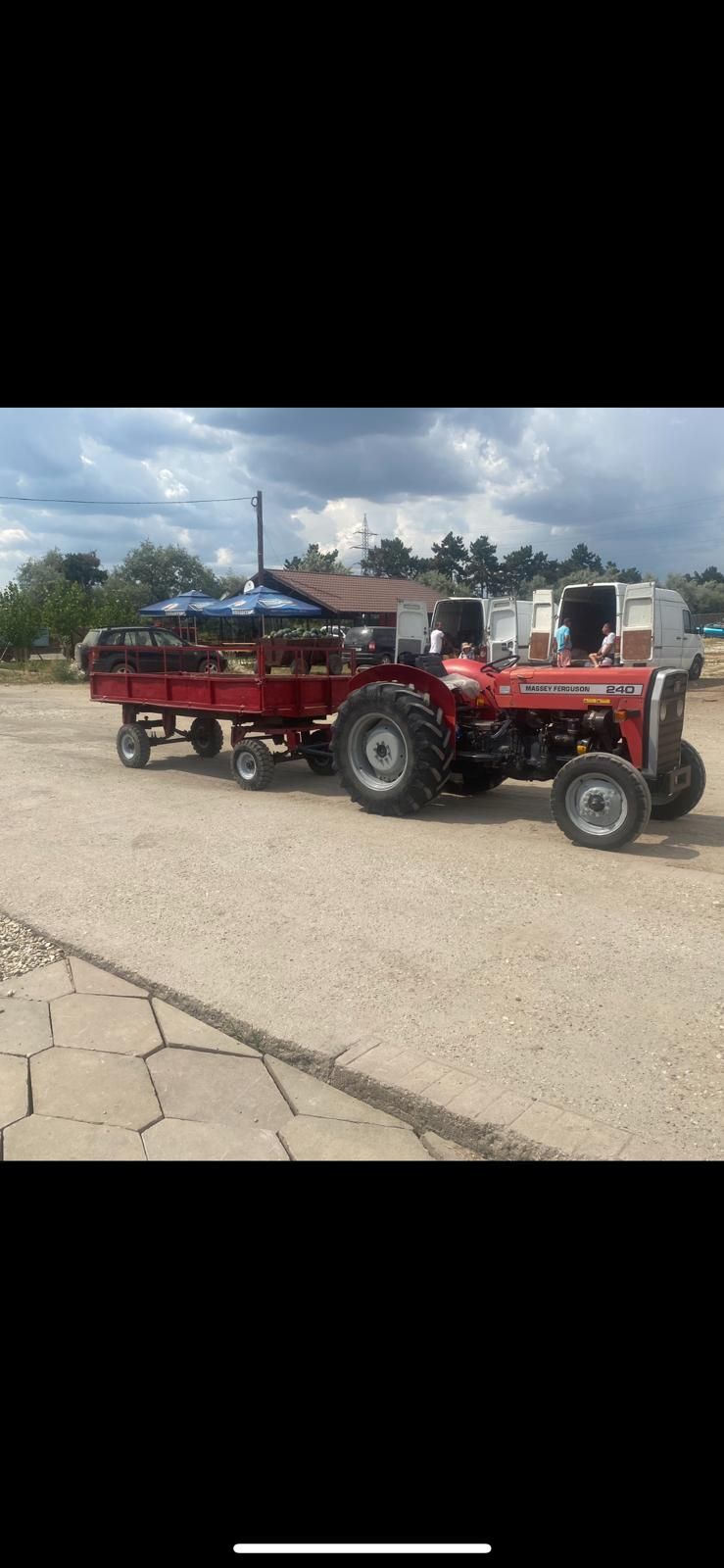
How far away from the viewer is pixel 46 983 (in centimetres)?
395

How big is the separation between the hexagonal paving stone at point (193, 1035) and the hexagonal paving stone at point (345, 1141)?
0.54 metres

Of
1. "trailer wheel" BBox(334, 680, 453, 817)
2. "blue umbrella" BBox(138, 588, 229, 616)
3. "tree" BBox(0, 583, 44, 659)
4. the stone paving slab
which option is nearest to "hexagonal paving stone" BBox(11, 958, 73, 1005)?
the stone paving slab

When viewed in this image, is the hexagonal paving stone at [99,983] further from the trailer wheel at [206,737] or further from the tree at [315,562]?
the tree at [315,562]

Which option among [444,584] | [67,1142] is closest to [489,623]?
[67,1142]

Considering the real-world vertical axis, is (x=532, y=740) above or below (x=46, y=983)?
above

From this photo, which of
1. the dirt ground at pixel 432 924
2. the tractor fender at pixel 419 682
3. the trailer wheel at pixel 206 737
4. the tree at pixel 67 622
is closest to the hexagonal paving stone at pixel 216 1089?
the dirt ground at pixel 432 924

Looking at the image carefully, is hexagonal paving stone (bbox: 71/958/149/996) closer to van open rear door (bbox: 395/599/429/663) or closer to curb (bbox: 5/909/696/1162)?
curb (bbox: 5/909/696/1162)

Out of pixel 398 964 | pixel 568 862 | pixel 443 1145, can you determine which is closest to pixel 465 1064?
pixel 443 1145

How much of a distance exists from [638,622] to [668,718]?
11.1 metres

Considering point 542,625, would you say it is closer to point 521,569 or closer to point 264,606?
point 264,606

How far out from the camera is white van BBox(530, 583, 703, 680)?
16609 millimetres

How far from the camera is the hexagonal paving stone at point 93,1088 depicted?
2.90 metres

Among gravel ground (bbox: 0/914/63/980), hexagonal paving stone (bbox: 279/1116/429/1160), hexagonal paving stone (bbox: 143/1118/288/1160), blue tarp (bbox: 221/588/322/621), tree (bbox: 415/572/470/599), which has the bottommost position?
hexagonal paving stone (bbox: 279/1116/429/1160)

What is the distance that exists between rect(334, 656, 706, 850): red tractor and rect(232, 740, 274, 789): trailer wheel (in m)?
1.14
